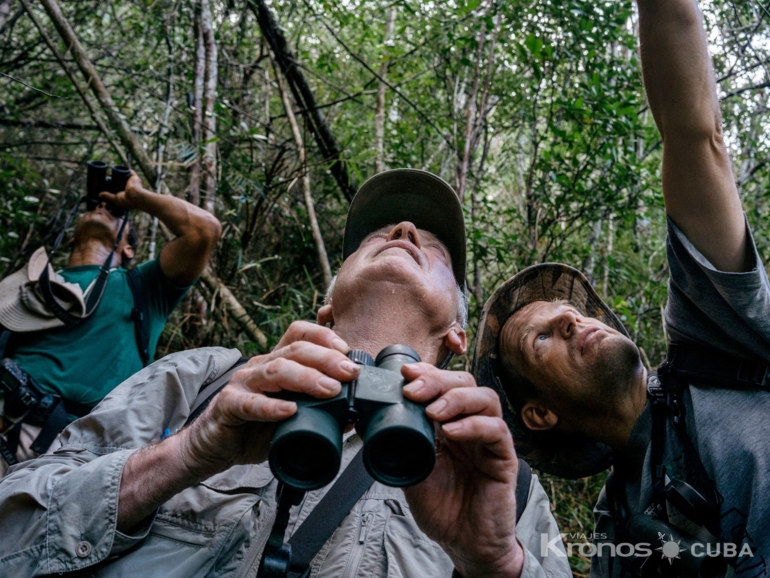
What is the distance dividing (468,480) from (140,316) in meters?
2.93

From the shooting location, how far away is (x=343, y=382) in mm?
1394

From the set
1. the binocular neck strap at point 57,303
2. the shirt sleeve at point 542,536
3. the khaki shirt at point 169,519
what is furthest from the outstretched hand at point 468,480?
the binocular neck strap at point 57,303

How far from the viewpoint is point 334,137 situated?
5.81 metres

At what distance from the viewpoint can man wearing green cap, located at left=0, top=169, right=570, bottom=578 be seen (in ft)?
4.71

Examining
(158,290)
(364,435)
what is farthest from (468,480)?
(158,290)

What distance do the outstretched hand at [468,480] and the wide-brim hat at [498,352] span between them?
135 centimetres

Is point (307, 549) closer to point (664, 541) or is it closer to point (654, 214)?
point (664, 541)

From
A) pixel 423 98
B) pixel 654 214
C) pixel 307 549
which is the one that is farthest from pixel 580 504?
pixel 423 98

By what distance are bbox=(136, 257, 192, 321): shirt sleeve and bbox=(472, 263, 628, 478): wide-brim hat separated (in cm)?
221

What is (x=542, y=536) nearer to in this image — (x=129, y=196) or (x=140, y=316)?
(x=140, y=316)

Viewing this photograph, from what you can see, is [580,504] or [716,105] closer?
[716,105]

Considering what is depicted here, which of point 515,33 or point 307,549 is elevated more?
point 515,33

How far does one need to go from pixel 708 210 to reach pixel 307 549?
1.77 metres

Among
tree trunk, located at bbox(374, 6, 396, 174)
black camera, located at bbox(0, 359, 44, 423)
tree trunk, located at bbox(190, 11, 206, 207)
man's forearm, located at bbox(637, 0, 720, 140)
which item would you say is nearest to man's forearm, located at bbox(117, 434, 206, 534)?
man's forearm, located at bbox(637, 0, 720, 140)
